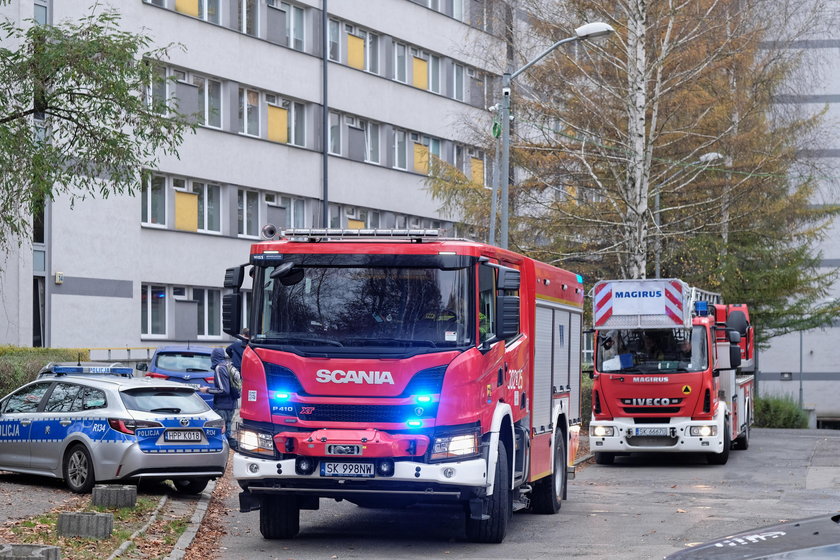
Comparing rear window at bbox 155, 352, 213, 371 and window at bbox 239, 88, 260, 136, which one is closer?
rear window at bbox 155, 352, 213, 371

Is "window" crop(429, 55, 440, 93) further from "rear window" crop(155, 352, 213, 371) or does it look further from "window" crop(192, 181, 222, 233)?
"rear window" crop(155, 352, 213, 371)

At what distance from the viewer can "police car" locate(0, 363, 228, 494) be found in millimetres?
15703

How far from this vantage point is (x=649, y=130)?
3052 cm

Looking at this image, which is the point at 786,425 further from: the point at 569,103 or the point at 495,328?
the point at 495,328

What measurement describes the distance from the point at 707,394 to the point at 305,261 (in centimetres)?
1217

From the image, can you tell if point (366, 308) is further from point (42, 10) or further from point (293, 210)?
point (293, 210)

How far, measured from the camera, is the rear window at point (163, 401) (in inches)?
632

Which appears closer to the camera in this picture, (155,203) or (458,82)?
(155,203)

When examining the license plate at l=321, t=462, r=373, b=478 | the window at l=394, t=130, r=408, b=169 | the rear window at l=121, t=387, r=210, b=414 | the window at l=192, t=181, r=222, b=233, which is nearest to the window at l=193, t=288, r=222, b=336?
the window at l=192, t=181, r=222, b=233

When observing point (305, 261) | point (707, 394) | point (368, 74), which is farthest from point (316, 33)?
point (305, 261)

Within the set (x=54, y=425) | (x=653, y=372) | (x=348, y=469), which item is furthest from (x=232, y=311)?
(x=653, y=372)

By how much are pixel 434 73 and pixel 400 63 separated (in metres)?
2.28

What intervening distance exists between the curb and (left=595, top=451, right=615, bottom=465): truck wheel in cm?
928

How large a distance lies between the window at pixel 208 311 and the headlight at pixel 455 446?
26.9 meters
